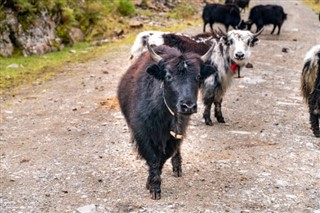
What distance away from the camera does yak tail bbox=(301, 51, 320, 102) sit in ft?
20.0

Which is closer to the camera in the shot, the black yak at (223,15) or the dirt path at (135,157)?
the dirt path at (135,157)

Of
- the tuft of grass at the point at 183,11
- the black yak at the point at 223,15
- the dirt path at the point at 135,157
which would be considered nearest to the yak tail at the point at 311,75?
the dirt path at the point at 135,157

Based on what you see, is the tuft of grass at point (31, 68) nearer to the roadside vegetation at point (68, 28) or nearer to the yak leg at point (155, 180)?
the roadside vegetation at point (68, 28)

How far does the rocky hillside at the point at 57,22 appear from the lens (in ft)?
33.9

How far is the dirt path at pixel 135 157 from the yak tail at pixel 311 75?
57 cm

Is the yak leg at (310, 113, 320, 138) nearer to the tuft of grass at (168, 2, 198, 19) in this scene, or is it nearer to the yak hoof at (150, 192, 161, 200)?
the yak hoof at (150, 192, 161, 200)

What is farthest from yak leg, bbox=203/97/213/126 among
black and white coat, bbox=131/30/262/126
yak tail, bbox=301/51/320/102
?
yak tail, bbox=301/51/320/102

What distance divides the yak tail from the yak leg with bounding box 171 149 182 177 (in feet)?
8.05

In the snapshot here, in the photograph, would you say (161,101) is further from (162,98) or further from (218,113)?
(218,113)

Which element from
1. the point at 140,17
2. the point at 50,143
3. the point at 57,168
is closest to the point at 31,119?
the point at 50,143

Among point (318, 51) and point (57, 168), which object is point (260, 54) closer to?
point (318, 51)

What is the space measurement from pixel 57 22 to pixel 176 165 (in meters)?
8.16

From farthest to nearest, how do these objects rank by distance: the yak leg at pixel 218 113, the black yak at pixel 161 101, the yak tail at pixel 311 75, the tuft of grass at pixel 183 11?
the tuft of grass at pixel 183 11 < the yak leg at pixel 218 113 < the yak tail at pixel 311 75 < the black yak at pixel 161 101

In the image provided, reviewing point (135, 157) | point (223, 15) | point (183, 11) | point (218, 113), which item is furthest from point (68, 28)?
point (183, 11)
